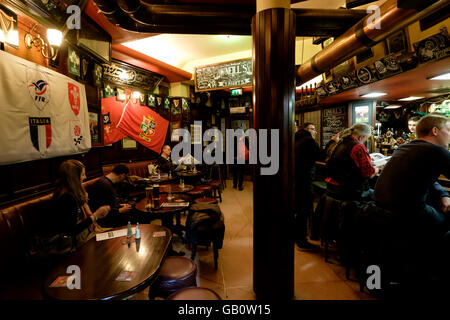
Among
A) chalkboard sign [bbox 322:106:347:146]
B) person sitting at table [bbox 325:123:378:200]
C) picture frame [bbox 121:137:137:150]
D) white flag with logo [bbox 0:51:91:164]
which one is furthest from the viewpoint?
picture frame [bbox 121:137:137:150]

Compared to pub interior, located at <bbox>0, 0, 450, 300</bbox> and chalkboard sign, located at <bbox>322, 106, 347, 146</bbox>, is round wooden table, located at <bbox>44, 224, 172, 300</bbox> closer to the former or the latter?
pub interior, located at <bbox>0, 0, 450, 300</bbox>

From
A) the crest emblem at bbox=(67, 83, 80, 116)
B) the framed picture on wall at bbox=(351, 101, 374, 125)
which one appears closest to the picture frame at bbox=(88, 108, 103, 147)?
the crest emblem at bbox=(67, 83, 80, 116)

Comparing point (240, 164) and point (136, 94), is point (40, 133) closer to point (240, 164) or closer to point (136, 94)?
point (136, 94)

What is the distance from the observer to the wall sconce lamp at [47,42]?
3.33 meters

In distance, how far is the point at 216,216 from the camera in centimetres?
355

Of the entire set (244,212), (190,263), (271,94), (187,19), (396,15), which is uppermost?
(187,19)

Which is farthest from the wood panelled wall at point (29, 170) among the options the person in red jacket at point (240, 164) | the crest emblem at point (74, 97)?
the person in red jacket at point (240, 164)

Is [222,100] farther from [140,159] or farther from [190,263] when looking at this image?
[190,263]

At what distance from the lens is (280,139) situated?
2504 mm

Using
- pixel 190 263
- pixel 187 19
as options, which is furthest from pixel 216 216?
pixel 187 19

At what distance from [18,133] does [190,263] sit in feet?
9.41

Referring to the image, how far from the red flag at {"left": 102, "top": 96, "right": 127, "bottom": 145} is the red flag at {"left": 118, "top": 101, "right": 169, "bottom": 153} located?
16 cm

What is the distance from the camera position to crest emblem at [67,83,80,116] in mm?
4059
